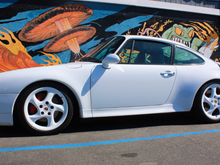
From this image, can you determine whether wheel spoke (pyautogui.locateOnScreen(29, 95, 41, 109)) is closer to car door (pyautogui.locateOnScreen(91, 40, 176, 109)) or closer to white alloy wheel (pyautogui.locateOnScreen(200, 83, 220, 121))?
car door (pyautogui.locateOnScreen(91, 40, 176, 109))

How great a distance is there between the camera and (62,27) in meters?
9.23

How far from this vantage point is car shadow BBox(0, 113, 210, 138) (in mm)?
3185

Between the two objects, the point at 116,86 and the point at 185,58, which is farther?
the point at 185,58

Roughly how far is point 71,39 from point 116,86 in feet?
22.1

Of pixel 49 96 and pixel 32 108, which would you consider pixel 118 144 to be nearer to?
pixel 49 96

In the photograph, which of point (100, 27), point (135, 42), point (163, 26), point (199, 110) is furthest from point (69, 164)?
point (163, 26)

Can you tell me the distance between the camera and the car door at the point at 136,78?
3076 mm

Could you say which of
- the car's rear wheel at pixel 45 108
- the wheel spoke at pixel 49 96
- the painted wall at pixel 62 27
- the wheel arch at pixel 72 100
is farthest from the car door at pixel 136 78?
the painted wall at pixel 62 27

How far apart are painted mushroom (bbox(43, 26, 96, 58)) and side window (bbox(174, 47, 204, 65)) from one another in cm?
626

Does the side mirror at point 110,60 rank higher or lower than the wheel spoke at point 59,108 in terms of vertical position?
higher

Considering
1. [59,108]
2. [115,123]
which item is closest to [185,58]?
[115,123]

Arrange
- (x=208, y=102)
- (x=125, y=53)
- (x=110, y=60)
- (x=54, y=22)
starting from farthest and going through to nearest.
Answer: (x=54, y=22) < (x=208, y=102) < (x=125, y=53) < (x=110, y=60)

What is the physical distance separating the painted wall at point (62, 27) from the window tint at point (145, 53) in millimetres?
6161

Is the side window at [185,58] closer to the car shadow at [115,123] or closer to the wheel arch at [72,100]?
the car shadow at [115,123]
